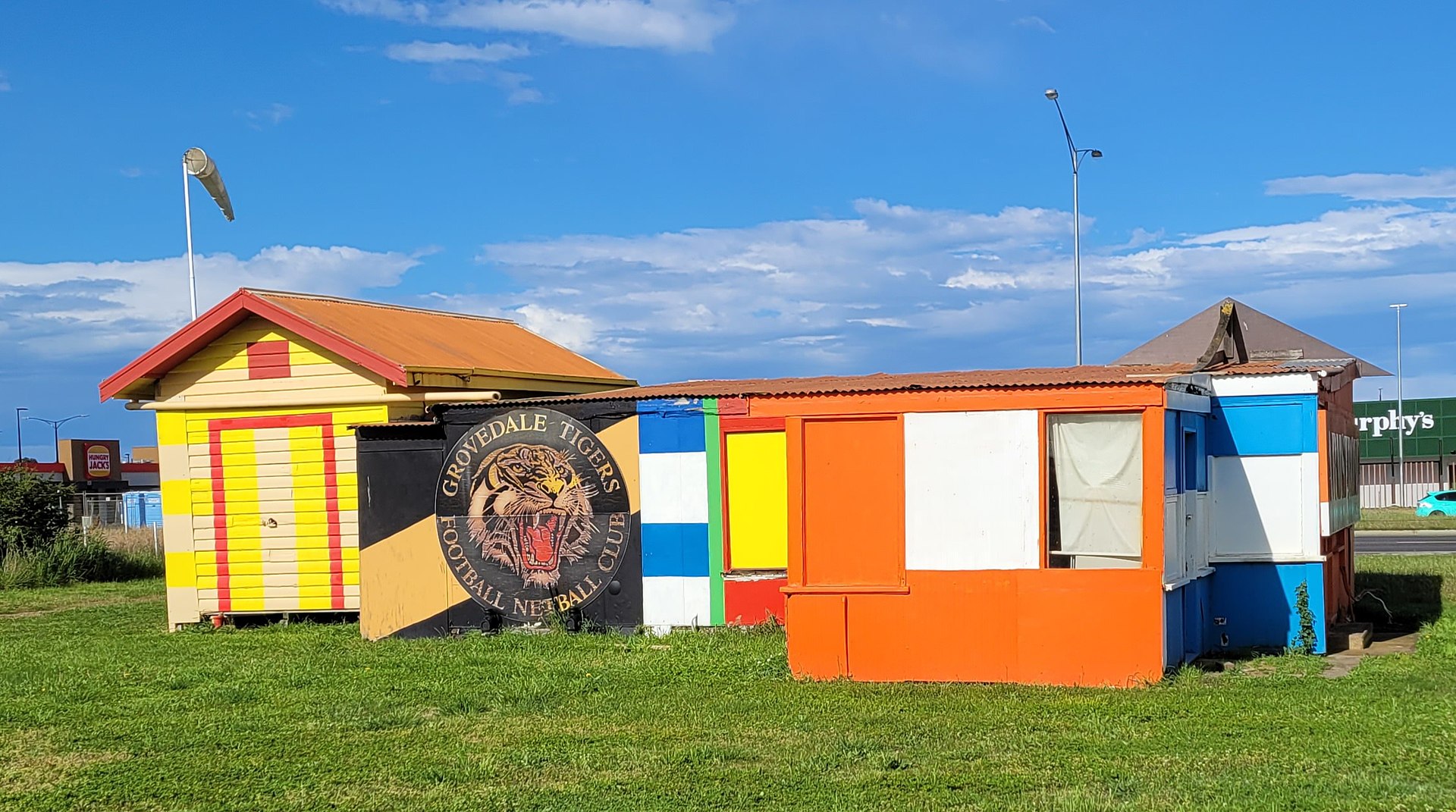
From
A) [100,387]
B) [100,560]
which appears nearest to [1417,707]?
[100,387]

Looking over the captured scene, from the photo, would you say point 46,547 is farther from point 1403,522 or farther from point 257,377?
point 1403,522

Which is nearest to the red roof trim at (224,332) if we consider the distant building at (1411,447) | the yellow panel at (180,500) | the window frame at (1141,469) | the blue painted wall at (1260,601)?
the yellow panel at (180,500)

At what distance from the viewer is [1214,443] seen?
12.8m

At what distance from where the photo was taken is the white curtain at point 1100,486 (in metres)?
10.6

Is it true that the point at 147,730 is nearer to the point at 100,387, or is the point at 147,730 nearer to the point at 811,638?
the point at 811,638

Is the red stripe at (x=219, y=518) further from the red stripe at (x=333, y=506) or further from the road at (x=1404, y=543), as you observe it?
the road at (x=1404, y=543)

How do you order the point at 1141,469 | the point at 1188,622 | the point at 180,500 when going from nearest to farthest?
1. the point at 1141,469
2. the point at 1188,622
3. the point at 180,500

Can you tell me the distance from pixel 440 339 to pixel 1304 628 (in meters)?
11.2

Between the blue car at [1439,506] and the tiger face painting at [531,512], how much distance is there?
31367 millimetres

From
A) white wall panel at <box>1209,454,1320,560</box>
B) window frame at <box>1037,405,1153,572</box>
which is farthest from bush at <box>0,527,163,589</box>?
white wall panel at <box>1209,454,1320,560</box>

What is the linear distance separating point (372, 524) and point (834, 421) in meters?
6.34

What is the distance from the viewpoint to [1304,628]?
40.0 ft

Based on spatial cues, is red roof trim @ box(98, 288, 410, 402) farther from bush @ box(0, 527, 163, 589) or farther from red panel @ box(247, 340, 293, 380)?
bush @ box(0, 527, 163, 589)

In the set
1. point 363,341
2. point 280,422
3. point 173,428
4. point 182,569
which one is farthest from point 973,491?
point 173,428
